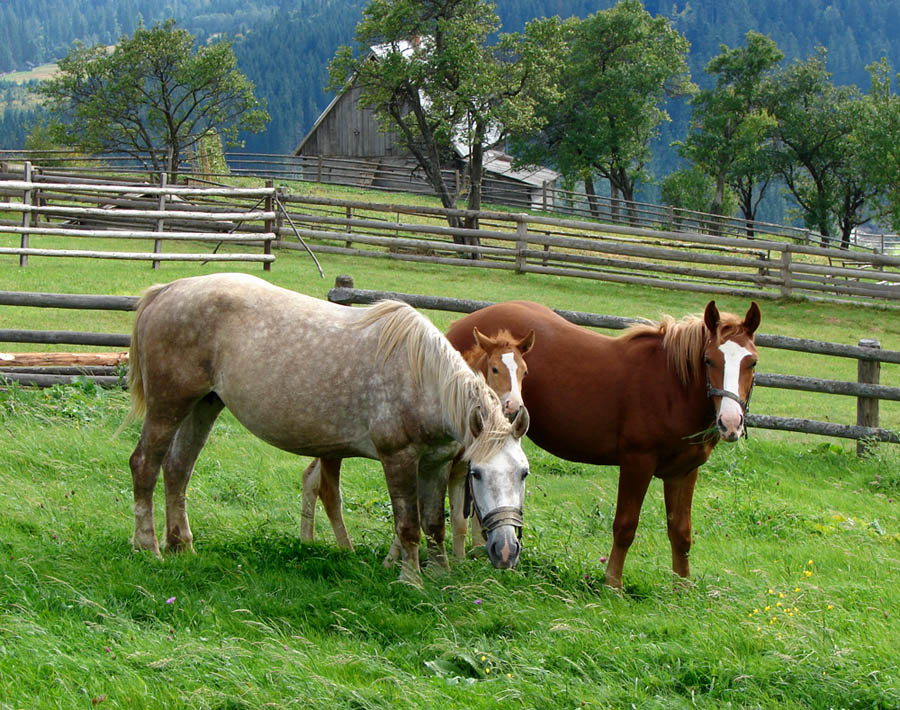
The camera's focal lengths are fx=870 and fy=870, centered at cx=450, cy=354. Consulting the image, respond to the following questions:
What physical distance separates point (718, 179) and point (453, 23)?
2381cm

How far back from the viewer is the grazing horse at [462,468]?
4.32 m

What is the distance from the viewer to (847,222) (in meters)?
39.0

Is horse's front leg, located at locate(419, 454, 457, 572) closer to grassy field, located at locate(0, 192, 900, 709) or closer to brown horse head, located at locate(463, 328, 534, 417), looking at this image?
grassy field, located at locate(0, 192, 900, 709)

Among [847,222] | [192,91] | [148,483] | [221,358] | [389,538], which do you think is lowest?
[389,538]

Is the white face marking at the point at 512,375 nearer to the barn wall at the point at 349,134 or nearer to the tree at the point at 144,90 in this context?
the tree at the point at 144,90

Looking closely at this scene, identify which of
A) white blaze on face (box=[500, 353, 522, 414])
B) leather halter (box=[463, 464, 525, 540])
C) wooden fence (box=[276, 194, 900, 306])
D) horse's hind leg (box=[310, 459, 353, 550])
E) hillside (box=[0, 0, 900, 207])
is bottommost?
horse's hind leg (box=[310, 459, 353, 550])

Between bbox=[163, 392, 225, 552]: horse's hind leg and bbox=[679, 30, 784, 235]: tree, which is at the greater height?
bbox=[679, 30, 784, 235]: tree

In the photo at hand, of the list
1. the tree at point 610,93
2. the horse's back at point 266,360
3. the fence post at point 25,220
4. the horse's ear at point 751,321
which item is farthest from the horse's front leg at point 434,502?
the tree at point 610,93

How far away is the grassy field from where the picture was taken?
10.4ft

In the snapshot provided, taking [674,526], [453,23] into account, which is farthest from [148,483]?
[453,23]

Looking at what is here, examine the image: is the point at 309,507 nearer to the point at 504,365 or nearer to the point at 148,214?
the point at 504,365

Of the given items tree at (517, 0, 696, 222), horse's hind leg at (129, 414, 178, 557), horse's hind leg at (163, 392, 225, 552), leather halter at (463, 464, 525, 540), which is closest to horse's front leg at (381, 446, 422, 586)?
leather halter at (463, 464, 525, 540)

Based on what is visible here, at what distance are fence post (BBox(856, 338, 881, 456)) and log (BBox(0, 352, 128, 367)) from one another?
6726 mm

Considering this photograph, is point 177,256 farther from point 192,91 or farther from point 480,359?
point 192,91
